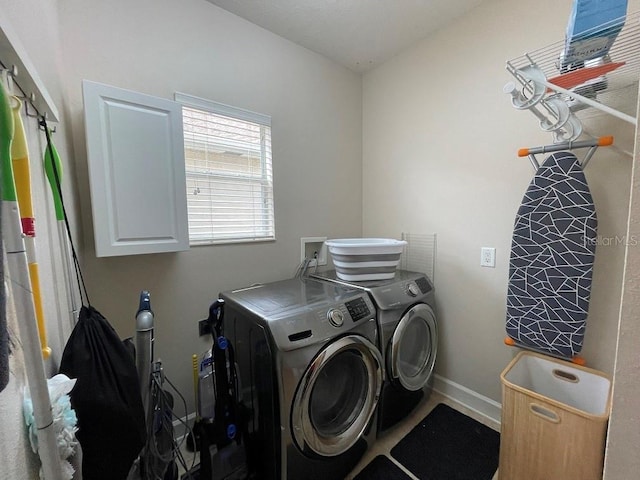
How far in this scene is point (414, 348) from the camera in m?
1.78

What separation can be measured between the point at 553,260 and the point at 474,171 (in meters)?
0.72

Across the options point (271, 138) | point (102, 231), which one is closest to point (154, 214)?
point (102, 231)

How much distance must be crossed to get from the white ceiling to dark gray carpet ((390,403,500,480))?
272 centimetres

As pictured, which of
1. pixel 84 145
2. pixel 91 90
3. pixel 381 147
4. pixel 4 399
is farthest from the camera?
pixel 381 147

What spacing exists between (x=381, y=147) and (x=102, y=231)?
2.09 meters

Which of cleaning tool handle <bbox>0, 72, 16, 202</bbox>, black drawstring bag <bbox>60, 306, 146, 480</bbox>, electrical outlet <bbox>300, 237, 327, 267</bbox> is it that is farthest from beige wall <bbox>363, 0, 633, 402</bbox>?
cleaning tool handle <bbox>0, 72, 16, 202</bbox>

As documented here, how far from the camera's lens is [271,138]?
188 centimetres

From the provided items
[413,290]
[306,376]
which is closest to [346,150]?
[413,290]

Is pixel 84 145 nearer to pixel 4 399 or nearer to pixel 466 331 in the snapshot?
pixel 4 399

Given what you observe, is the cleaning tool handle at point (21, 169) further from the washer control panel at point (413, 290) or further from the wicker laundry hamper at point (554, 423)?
the wicker laundry hamper at point (554, 423)

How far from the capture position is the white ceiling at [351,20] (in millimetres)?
1604

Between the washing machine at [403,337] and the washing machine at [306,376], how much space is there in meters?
0.10

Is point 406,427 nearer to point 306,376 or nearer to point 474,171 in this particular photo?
point 306,376

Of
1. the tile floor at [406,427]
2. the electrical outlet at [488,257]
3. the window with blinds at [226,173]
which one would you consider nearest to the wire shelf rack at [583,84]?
the electrical outlet at [488,257]
